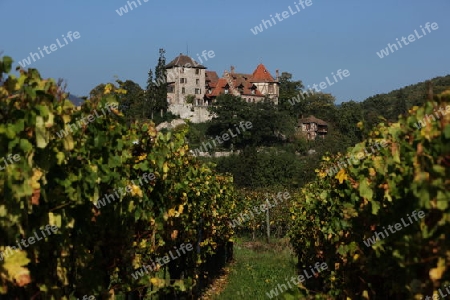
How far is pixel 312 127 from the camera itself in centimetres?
10019

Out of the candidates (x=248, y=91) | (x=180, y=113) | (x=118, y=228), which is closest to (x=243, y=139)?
(x=180, y=113)

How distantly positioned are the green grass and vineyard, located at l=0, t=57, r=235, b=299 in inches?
227

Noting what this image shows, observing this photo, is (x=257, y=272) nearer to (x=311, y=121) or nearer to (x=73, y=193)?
(x=73, y=193)

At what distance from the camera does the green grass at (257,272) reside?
15398mm

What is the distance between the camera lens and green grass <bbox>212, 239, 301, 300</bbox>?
606 inches

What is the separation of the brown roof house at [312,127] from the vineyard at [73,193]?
90.6 metres

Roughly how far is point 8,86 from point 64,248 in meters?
1.60

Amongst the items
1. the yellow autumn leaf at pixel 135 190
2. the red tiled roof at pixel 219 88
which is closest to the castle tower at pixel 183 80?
the red tiled roof at pixel 219 88

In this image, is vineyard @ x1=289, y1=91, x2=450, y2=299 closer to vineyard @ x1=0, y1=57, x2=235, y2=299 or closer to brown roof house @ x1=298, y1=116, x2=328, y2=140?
vineyard @ x1=0, y1=57, x2=235, y2=299

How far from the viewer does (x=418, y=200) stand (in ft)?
14.1

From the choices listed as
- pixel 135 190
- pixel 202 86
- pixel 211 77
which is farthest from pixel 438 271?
pixel 211 77

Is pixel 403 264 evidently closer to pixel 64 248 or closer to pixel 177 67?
pixel 64 248

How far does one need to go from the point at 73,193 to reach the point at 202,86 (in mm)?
95726

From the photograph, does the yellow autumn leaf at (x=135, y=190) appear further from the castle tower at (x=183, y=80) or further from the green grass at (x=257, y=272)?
the castle tower at (x=183, y=80)
